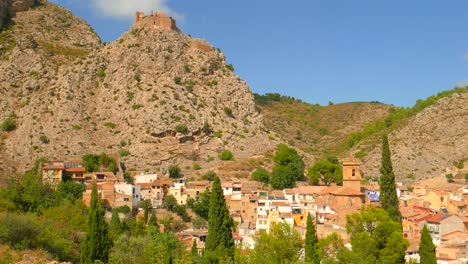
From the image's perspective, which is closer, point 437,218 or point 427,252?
point 427,252

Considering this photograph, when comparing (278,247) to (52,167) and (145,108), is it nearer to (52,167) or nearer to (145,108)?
(52,167)

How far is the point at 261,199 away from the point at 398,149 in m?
37.4

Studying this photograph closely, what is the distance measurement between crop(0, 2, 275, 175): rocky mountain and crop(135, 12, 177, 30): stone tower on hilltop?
0.17 metres

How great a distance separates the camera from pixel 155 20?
94188mm

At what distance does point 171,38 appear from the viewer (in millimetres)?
93000

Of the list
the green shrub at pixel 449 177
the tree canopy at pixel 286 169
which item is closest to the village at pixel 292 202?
the tree canopy at pixel 286 169

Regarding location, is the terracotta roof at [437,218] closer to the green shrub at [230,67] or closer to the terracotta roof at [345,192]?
the terracotta roof at [345,192]

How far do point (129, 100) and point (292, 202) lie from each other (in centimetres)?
3122

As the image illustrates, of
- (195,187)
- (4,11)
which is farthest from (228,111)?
(4,11)

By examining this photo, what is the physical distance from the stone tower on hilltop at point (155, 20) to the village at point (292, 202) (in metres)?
29.9

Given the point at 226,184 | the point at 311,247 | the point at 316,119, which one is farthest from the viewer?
the point at 316,119

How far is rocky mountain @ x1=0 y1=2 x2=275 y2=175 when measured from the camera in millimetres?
76938

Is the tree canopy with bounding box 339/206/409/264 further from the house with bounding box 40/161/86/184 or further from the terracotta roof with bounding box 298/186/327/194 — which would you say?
the house with bounding box 40/161/86/184

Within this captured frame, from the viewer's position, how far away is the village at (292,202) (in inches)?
2110
